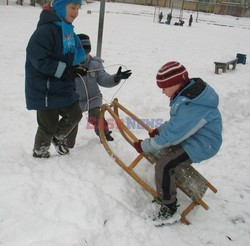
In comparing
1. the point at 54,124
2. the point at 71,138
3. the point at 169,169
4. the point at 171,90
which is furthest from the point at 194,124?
the point at 71,138

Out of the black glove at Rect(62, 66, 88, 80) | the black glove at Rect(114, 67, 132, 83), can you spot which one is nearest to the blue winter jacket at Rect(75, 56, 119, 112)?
the black glove at Rect(114, 67, 132, 83)

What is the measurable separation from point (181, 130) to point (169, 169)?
0.48 metres

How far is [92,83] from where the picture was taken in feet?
13.6

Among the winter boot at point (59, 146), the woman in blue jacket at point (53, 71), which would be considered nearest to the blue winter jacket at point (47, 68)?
the woman in blue jacket at point (53, 71)

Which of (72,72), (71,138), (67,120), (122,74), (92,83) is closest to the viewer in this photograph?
(72,72)

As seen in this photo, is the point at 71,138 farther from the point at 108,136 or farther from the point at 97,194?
the point at 97,194

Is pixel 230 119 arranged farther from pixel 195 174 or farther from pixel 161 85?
pixel 161 85

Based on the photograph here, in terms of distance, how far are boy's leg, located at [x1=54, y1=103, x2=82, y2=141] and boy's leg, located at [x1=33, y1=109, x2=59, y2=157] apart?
0.40 feet

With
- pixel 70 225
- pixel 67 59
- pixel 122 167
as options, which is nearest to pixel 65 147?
pixel 122 167

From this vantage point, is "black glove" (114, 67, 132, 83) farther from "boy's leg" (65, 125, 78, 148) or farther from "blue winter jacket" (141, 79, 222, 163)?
"blue winter jacket" (141, 79, 222, 163)

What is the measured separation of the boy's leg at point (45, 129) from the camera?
3402 millimetres

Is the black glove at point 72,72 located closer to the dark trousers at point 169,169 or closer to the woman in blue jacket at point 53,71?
the woman in blue jacket at point 53,71

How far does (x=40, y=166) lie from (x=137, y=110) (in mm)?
2717

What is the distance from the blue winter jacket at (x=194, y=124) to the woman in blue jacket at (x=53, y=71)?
1072 mm
